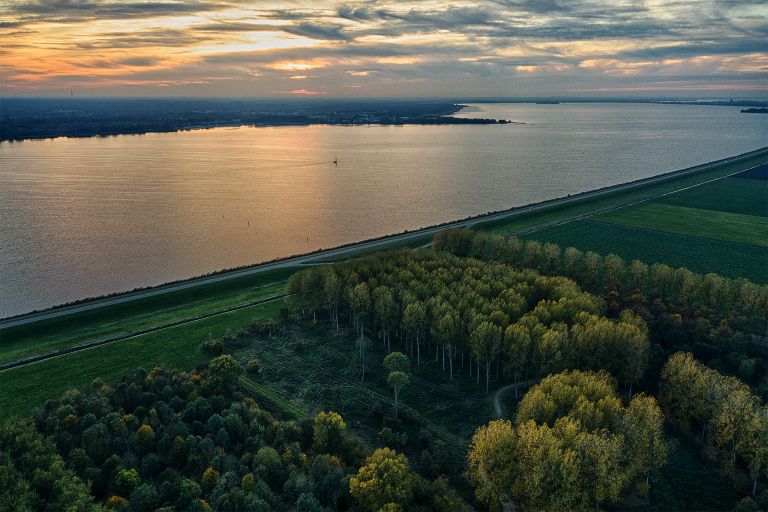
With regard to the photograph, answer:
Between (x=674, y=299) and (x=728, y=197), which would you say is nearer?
(x=674, y=299)

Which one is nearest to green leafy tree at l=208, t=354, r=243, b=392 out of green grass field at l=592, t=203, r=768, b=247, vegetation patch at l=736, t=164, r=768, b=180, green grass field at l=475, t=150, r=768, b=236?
green grass field at l=475, t=150, r=768, b=236

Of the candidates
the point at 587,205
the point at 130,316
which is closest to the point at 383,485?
the point at 130,316

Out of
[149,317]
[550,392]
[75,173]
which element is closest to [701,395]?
[550,392]

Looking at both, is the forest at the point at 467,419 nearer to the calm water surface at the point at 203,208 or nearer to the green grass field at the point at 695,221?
the calm water surface at the point at 203,208

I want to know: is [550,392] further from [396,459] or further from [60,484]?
[60,484]

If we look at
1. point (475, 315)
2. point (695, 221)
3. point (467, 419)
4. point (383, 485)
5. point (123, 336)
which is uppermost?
point (475, 315)

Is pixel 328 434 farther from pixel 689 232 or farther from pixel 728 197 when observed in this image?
pixel 728 197

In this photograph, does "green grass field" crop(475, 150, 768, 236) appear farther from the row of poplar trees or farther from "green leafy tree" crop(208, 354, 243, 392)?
"green leafy tree" crop(208, 354, 243, 392)
